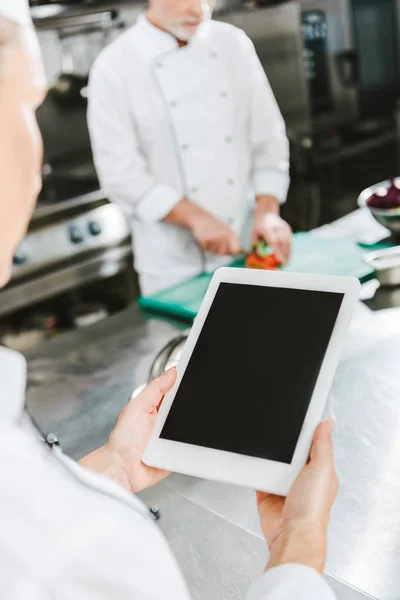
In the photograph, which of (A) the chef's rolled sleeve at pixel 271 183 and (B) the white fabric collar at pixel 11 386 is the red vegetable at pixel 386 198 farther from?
(B) the white fabric collar at pixel 11 386

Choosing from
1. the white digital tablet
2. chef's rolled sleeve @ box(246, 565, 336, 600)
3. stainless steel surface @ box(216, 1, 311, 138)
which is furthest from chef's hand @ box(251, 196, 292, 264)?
stainless steel surface @ box(216, 1, 311, 138)

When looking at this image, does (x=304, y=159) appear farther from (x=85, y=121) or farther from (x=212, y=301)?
(x=212, y=301)

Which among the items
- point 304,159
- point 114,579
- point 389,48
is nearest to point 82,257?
point 304,159

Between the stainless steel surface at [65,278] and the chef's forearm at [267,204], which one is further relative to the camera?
the stainless steel surface at [65,278]

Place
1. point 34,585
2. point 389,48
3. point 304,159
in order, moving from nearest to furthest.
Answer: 1. point 34,585
2. point 304,159
3. point 389,48

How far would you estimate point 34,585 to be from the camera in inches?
17.2

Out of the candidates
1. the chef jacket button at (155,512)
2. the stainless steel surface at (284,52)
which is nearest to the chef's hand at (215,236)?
the chef jacket button at (155,512)

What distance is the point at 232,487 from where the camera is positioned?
918mm

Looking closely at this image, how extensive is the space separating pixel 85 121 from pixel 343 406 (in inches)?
94.0

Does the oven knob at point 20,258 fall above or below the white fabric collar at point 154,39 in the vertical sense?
below

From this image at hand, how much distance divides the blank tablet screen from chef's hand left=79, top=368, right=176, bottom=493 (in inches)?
1.2

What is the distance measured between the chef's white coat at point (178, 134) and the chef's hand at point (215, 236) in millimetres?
111

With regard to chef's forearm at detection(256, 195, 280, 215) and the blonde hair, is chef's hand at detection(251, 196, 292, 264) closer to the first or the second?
chef's forearm at detection(256, 195, 280, 215)

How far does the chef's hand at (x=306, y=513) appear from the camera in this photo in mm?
625
